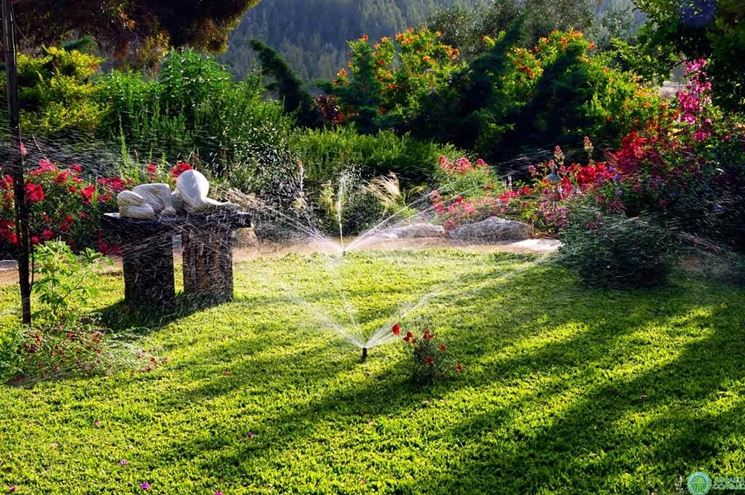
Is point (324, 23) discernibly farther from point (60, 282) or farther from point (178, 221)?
point (60, 282)

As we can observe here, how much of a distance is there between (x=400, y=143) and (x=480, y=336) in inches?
267

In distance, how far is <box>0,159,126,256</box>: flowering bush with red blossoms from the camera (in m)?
7.65

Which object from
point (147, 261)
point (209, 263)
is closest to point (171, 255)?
point (147, 261)

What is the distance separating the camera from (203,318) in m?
5.50

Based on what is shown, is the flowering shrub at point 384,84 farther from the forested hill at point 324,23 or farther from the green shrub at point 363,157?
the forested hill at point 324,23

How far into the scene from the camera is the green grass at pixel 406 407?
125 inches

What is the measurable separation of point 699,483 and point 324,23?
64932 millimetres

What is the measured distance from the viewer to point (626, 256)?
239 inches

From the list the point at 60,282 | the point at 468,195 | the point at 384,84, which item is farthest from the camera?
the point at 384,84

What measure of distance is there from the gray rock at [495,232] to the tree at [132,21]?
1145 cm

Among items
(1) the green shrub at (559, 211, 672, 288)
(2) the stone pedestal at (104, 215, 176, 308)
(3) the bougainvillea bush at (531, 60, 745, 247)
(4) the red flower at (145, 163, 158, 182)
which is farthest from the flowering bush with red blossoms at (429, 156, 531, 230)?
(2) the stone pedestal at (104, 215, 176, 308)

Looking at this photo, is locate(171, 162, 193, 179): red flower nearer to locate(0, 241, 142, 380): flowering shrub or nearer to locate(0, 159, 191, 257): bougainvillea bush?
locate(0, 159, 191, 257): bougainvillea bush

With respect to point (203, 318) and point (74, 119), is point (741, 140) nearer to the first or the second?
point (203, 318)

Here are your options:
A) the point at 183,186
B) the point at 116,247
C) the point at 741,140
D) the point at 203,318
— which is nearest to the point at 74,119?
the point at 116,247
